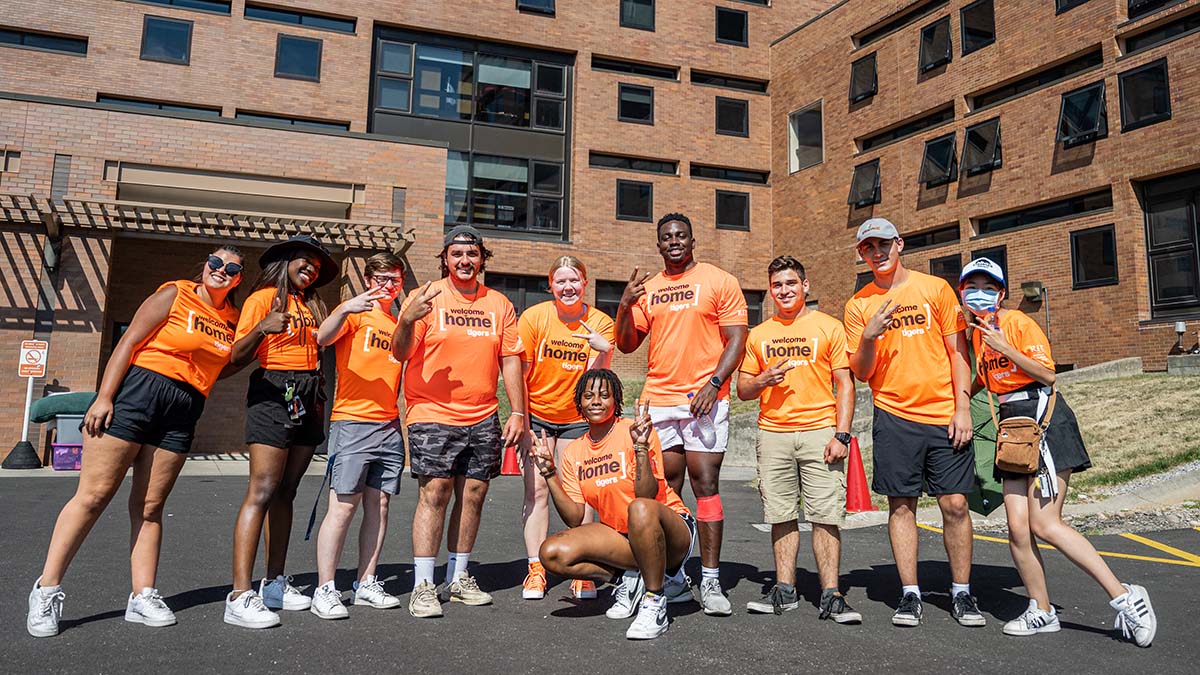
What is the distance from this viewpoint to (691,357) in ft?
16.7

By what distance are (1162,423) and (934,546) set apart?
20.3ft

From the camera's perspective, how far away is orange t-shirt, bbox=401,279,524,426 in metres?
4.82

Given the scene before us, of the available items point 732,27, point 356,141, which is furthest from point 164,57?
point 732,27

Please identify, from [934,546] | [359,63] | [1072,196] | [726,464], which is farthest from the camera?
[359,63]

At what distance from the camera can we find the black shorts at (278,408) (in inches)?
175

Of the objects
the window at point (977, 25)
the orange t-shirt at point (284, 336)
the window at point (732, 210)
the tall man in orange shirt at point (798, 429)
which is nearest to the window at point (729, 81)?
the window at point (732, 210)

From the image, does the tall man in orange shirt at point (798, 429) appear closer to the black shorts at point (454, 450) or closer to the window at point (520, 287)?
the black shorts at point (454, 450)

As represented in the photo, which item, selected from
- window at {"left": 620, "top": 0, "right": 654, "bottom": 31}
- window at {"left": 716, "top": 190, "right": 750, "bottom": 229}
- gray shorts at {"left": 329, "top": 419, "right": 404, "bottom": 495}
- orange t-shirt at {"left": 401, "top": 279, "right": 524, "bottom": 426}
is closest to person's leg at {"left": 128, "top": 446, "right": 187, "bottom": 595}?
gray shorts at {"left": 329, "top": 419, "right": 404, "bottom": 495}

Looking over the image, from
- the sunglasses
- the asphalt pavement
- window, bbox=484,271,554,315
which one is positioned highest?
window, bbox=484,271,554,315

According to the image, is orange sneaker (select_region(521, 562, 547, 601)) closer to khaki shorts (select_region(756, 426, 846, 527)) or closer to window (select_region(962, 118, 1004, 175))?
khaki shorts (select_region(756, 426, 846, 527))

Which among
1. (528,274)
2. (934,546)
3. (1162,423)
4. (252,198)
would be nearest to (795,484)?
(934,546)

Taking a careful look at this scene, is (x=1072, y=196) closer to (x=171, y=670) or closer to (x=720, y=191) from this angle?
(x=720, y=191)

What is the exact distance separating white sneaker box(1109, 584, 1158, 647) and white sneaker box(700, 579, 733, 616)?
206 centimetres

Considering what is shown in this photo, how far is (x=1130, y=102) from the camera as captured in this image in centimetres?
1731
